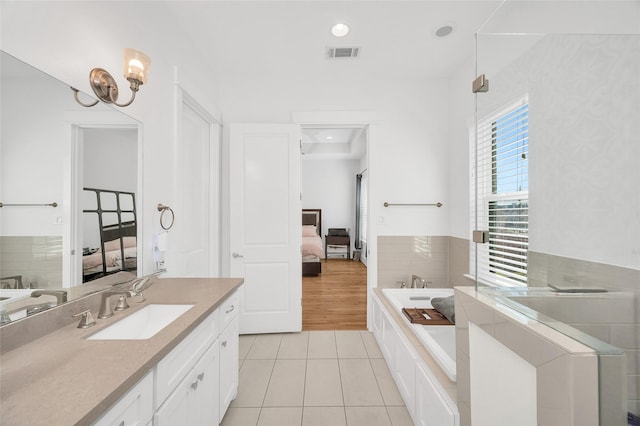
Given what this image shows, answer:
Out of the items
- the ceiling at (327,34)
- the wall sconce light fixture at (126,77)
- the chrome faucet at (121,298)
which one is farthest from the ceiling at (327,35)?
the chrome faucet at (121,298)

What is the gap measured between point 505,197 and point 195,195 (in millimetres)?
2404

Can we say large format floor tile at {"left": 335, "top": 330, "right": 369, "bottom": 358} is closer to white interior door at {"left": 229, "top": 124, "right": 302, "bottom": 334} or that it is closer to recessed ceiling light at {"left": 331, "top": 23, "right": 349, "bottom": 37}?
white interior door at {"left": 229, "top": 124, "right": 302, "bottom": 334}

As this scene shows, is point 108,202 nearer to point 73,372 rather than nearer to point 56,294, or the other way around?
point 56,294

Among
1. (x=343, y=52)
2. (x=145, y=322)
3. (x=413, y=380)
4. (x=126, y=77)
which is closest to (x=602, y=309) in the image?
(x=413, y=380)

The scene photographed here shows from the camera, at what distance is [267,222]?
9.14 feet

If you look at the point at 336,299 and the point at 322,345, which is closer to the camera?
the point at 322,345

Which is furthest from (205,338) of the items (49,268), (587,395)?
(587,395)

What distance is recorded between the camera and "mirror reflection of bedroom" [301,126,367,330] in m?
4.78

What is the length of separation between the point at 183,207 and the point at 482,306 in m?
2.20

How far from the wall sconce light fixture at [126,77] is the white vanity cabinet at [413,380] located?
2.16 metres

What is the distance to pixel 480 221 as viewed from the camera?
1.46 metres

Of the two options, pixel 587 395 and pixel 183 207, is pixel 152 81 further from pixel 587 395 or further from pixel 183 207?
pixel 587 395

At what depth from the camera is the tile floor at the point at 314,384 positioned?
165cm

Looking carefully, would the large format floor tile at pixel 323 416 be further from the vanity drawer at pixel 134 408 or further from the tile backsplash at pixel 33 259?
the tile backsplash at pixel 33 259
